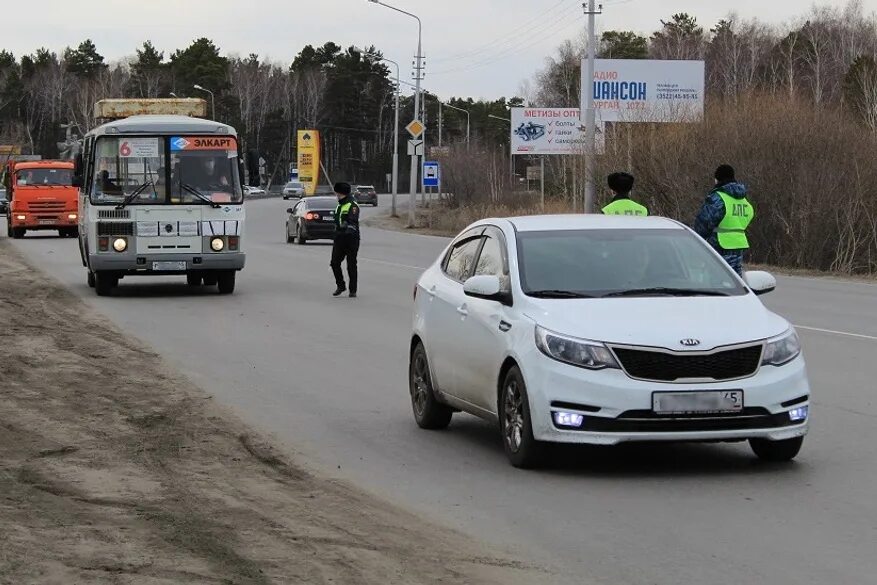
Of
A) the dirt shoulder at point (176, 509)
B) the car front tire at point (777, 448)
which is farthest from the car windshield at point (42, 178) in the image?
the car front tire at point (777, 448)

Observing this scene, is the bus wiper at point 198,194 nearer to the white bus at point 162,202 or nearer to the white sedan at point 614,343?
the white bus at point 162,202

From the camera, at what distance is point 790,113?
36969 millimetres

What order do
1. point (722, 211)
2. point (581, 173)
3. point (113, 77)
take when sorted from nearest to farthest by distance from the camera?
point (722, 211) < point (581, 173) < point (113, 77)

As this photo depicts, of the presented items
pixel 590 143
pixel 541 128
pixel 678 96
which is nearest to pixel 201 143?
pixel 590 143

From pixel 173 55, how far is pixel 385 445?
165m

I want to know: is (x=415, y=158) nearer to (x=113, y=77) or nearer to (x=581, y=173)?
(x=581, y=173)

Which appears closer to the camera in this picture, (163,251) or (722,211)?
(722,211)

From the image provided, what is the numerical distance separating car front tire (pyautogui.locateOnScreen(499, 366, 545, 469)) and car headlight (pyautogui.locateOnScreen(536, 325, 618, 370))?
27cm

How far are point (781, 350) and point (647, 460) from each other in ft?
3.57

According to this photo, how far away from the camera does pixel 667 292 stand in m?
9.52

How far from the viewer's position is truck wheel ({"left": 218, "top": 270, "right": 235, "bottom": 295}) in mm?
25438

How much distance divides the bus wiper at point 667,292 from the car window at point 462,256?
1.42m

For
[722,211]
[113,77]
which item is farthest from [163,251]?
[113,77]

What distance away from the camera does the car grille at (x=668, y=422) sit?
873 cm
